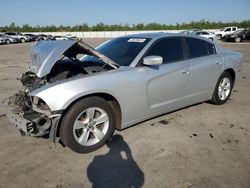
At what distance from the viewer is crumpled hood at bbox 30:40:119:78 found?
3416 mm

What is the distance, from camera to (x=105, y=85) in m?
3.44

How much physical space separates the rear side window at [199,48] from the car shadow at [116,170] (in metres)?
2.26

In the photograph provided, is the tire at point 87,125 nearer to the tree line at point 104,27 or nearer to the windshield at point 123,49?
the windshield at point 123,49

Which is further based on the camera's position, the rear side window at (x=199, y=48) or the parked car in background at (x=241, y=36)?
the parked car in background at (x=241, y=36)

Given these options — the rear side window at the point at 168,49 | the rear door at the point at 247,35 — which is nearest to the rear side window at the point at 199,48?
the rear side window at the point at 168,49

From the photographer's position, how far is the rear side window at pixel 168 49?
4184 millimetres

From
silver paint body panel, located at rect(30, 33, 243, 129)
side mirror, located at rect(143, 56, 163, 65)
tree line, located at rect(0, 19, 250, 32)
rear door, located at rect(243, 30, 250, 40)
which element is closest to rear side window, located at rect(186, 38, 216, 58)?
silver paint body panel, located at rect(30, 33, 243, 129)

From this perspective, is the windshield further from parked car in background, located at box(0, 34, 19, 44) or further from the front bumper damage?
parked car in background, located at box(0, 34, 19, 44)

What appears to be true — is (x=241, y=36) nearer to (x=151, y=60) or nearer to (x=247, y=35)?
(x=247, y=35)

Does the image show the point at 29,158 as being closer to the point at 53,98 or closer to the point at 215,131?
the point at 53,98

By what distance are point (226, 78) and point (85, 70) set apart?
3297 mm

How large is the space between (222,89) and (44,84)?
3.76 metres

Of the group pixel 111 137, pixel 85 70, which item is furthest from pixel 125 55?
pixel 111 137

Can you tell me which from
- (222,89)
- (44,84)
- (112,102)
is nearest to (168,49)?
(112,102)
